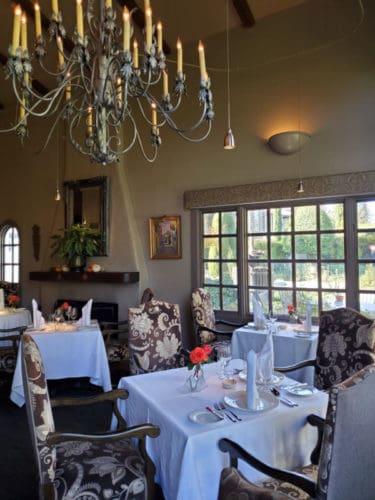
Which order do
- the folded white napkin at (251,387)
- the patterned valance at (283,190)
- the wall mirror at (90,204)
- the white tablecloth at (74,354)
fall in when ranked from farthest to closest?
the wall mirror at (90,204) → the patterned valance at (283,190) → the white tablecloth at (74,354) → the folded white napkin at (251,387)

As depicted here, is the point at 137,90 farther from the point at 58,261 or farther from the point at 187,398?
the point at 58,261

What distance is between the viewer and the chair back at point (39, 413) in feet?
5.28

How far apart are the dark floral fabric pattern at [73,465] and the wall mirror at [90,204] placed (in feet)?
12.7

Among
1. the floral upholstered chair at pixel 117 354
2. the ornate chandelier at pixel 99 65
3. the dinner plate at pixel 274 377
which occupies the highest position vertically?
the ornate chandelier at pixel 99 65

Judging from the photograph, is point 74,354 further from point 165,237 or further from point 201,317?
point 165,237

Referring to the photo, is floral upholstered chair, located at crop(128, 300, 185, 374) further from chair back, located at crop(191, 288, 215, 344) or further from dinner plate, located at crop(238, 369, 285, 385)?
chair back, located at crop(191, 288, 215, 344)

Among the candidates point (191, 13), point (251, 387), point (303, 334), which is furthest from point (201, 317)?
point (191, 13)

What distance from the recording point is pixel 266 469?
143 centimetres

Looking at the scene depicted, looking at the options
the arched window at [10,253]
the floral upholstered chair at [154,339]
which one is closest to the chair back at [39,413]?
the floral upholstered chair at [154,339]

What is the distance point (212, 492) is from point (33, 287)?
20.1 feet

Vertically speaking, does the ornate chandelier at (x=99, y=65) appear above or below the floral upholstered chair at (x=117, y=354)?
above

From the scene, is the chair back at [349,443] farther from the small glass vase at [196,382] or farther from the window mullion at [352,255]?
the window mullion at [352,255]

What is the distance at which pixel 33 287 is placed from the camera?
269 inches

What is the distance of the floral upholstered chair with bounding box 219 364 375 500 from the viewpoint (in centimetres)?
117
